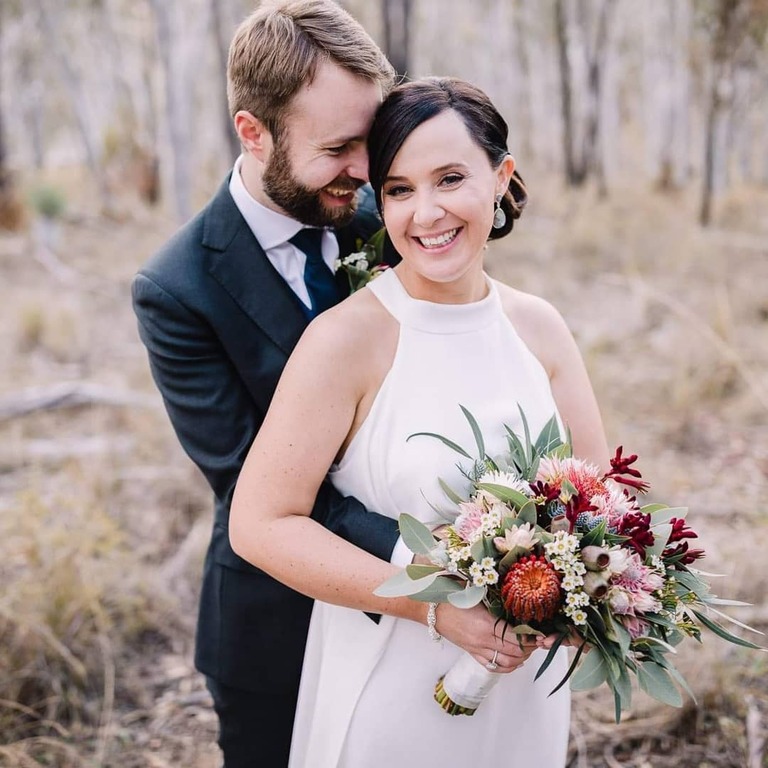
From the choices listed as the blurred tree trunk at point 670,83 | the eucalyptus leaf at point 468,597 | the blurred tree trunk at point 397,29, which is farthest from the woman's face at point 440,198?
the blurred tree trunk at point 670,83

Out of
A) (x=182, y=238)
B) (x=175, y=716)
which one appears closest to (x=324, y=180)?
(x=182, y=238)

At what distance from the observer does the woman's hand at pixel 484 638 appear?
5.16 feet

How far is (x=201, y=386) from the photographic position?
200cm

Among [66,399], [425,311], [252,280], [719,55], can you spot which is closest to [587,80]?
[719,55]

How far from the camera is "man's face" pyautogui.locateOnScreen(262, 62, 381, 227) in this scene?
6.32 feet

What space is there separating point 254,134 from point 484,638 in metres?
1.33

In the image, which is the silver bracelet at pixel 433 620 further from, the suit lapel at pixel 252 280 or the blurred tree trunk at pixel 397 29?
the blurred tree trunk at pixel 397 29

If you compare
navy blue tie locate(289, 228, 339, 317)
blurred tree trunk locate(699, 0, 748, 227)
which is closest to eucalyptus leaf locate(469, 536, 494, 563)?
navy blue tie locate(289, 228, 339, 317)

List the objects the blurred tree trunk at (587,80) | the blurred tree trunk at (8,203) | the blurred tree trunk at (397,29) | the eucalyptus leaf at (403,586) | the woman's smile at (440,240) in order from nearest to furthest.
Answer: the eucalyptus leaf at (403,586) < the woman's smile at (440,240) < the blurred tree trunk at (397,29) < the blurred tree trunk at (8,203) < the blurred tree trunk at (587,80)

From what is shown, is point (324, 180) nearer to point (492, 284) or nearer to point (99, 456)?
point (492, 284)

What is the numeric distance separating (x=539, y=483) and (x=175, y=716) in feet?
7.83

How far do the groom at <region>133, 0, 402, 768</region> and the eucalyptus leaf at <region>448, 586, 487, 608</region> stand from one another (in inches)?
17.4

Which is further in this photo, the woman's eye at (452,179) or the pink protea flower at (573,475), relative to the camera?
the woman's eye at (452,179)

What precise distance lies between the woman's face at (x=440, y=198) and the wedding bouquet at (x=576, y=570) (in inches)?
15.7
